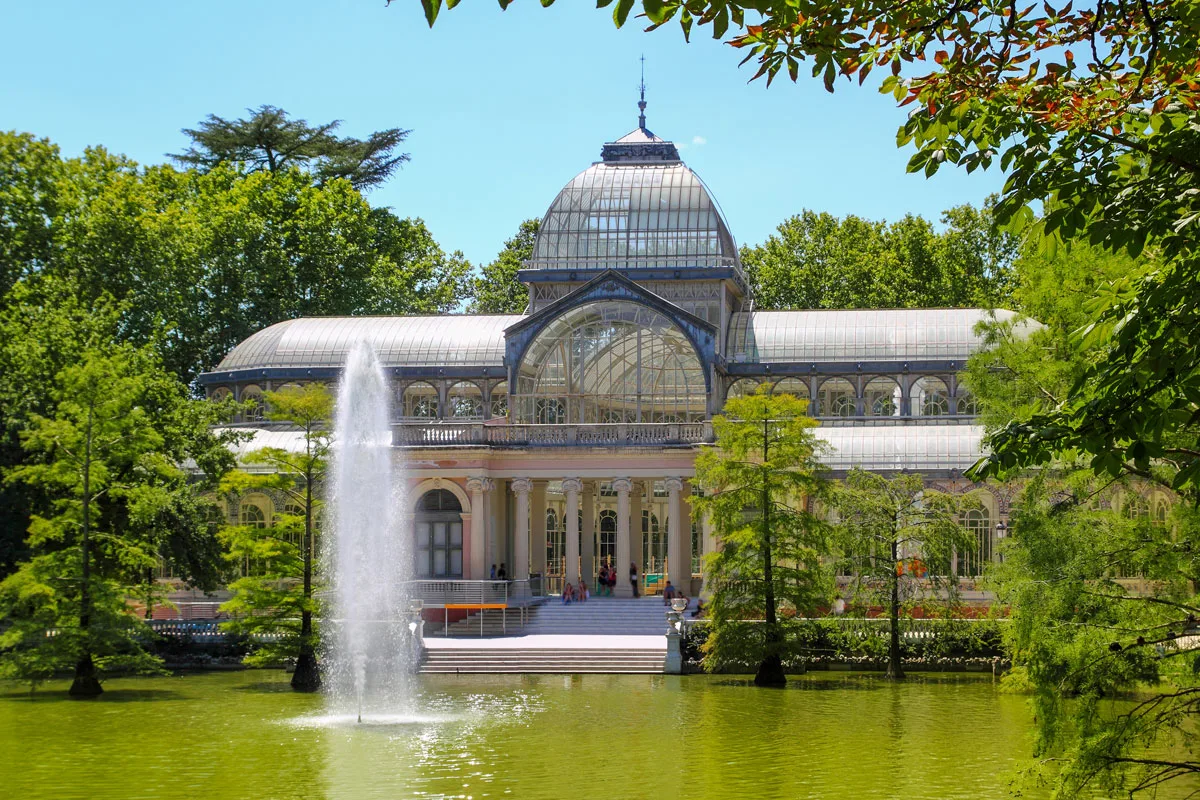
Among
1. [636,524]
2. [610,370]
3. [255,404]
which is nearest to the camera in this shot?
[610,370]

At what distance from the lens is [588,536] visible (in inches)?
1944

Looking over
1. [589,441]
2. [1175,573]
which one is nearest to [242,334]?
[589,441]

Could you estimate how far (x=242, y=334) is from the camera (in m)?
61.5

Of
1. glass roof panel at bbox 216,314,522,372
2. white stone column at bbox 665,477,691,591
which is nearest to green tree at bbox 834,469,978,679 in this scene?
white stone column at bbox 665,477,691,591

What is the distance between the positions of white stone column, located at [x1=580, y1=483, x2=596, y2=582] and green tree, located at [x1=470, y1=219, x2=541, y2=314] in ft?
81.5

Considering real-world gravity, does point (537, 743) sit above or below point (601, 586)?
below

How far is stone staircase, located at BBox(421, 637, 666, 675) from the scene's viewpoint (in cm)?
3747

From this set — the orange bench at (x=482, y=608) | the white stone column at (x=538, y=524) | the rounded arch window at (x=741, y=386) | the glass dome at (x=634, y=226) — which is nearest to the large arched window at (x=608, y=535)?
the white stone column at (x=538, y=524)

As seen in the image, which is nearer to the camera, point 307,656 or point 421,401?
point 307,656

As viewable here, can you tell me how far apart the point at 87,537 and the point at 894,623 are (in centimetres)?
1809

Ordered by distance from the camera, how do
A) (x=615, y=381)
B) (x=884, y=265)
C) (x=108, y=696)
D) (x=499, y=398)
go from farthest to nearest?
(x=884, y=265), (x=499, y=398), (x=615, y=381), (x=108, y=696)

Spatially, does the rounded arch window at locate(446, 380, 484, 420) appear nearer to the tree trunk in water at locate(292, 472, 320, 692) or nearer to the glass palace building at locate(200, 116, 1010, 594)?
the glass palace building at locate(200, 116, 1010, 594)

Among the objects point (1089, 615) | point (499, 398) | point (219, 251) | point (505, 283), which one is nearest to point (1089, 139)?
point (1089, 615)

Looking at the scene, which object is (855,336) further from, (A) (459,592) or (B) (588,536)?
(A) (459,592)
